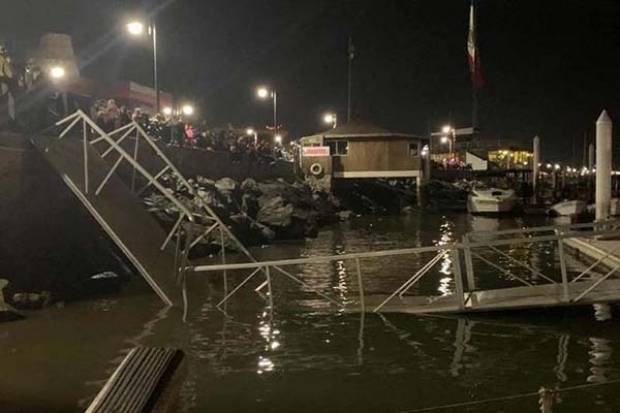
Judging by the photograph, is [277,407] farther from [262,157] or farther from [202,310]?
[262,157]

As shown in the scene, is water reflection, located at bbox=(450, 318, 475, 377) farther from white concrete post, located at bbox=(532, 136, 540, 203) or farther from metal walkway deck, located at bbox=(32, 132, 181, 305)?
white concrete post, located at bbox=(532, 136, 540, 203)

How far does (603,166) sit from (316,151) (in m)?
32.8

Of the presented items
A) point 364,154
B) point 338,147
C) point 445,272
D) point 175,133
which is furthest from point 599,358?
point 338,147

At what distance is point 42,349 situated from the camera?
13.2m

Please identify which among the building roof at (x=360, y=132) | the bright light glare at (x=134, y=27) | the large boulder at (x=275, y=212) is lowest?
the large boulder at (x=275, y=212)

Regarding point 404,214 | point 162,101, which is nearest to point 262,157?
point 162,101

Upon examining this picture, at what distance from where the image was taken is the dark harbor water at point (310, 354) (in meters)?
10.4

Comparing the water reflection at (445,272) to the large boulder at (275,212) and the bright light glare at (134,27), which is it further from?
the bright light glare at (134,27)

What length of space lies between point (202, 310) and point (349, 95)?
2234 inches

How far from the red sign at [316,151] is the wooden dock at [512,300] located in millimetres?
41274

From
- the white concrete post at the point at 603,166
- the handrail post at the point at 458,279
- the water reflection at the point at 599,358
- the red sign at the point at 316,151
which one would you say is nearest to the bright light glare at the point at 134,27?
the handrail post at the point at 458,279

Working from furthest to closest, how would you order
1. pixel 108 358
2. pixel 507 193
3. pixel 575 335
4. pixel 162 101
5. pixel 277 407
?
pixel 507 193 < pixel 162 101 < pixel 575 335 < pixel 108 358 < pixel 277 407

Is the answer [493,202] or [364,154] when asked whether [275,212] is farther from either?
[493,202]

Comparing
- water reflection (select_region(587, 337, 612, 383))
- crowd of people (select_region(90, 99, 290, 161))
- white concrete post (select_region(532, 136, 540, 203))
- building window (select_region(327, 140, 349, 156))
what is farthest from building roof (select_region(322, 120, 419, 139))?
water reflection (select_region(587, 337, 612, 383))
